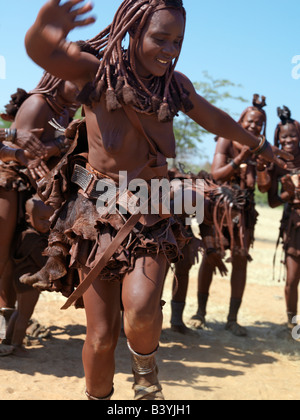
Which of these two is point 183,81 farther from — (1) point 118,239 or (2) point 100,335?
(2) point 100,335

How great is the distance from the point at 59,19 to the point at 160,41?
617 millimetres

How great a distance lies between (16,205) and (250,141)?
232cm

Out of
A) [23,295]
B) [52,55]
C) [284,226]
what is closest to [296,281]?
[284,226]

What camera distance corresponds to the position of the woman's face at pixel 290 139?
6.54 meters

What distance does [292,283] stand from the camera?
6.52m

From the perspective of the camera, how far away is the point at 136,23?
3.06 meters

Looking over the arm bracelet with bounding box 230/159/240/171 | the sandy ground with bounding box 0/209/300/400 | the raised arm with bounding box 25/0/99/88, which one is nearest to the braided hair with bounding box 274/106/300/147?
the arm bracelet with bounding box 230/159/240/171

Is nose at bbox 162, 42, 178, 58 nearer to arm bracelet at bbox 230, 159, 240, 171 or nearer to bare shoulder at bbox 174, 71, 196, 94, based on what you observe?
bare shoulder at bbox 174, 71, 196, 94

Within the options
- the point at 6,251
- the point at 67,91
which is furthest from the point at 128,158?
the point at 6,251

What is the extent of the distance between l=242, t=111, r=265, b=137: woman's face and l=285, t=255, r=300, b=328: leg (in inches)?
64.2

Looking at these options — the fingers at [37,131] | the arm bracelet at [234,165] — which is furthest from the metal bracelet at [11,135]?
the arm bracelet at [234,165]

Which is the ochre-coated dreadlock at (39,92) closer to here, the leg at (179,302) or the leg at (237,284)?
the leg at (179,302)

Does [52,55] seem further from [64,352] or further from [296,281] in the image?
[296,281]

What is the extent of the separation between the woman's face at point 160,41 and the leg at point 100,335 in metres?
1.30
